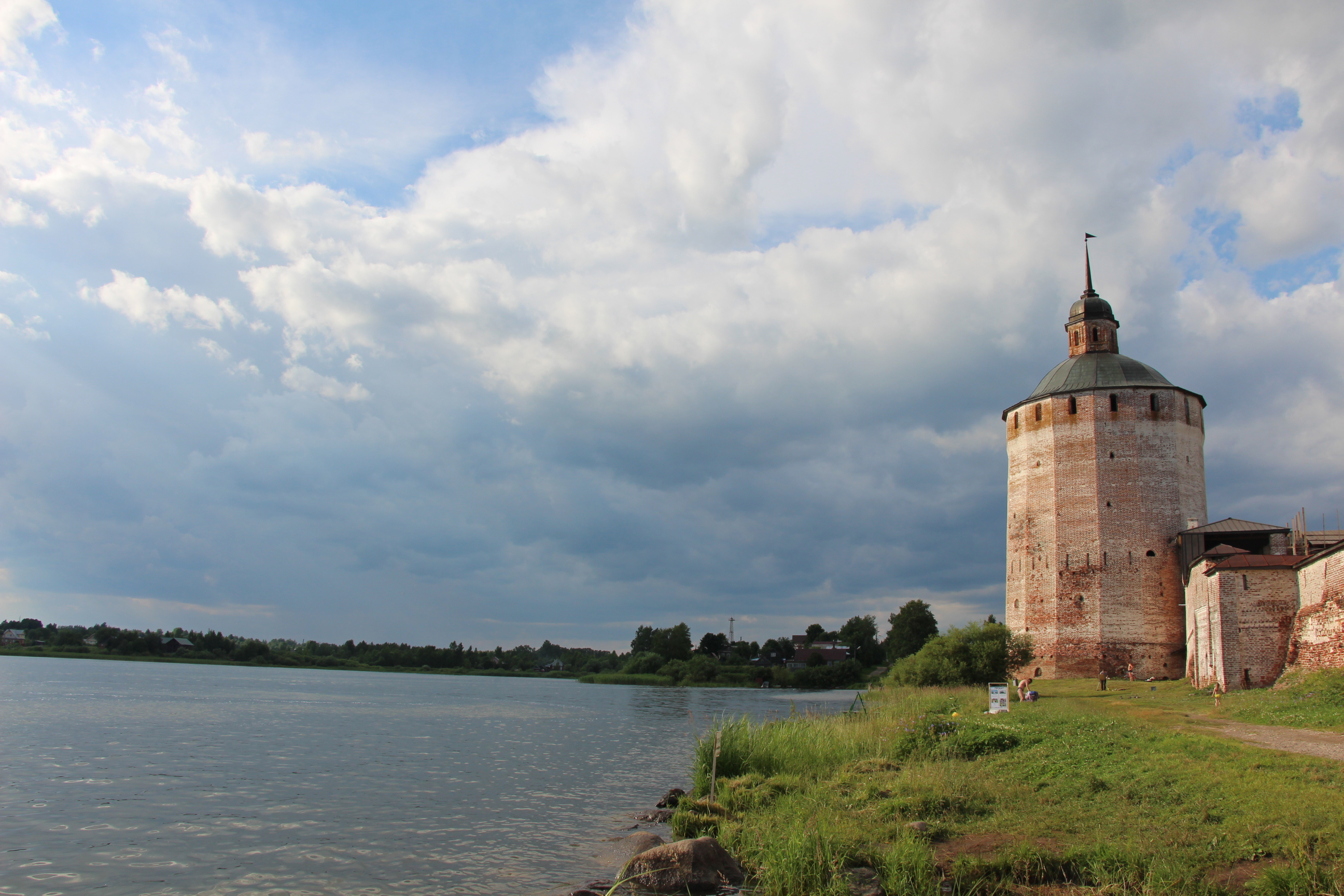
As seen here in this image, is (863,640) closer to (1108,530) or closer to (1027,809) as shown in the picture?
(1108,530)

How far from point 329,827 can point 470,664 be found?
347 feet

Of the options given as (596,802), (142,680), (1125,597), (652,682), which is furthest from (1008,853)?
(652,682)

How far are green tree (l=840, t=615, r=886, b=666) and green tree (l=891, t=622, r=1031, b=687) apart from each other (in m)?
63.6

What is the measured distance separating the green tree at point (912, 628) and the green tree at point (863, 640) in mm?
20899

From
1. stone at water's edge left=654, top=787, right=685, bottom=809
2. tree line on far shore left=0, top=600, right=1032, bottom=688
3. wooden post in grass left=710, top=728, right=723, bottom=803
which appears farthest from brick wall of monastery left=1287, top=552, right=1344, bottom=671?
tree line on far shore left=0, top=600, right=1032, bottom=688

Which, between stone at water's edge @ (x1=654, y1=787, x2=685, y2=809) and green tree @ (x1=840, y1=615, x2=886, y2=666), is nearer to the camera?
stone at water's edge @ (x1=654, y1=787, x2=685, y2=809)

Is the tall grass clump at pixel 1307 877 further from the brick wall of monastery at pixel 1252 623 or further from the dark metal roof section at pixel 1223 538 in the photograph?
the dark metal roof section at pixel 1223 538

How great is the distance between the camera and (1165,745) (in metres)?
13.0

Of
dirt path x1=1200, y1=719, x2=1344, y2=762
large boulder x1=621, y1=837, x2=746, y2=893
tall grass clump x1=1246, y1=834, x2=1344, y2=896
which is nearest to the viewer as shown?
tall grass clump x1=1246, y1=834, x2=1344, y2=896

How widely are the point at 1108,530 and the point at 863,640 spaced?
69229 mm

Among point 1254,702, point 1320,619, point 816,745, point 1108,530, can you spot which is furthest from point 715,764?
point 1108,530

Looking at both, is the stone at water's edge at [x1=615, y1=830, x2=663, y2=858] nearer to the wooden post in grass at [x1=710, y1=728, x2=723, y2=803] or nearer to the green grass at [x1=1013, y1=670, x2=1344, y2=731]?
the wooden post in grass at [x1=710, y1=728, x2=723, y2=803]

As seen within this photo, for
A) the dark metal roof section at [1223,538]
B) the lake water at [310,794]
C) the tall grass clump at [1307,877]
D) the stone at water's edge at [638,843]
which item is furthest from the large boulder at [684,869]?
the dark metal roof section at [1223,538]

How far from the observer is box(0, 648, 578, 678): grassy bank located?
9554 cm
